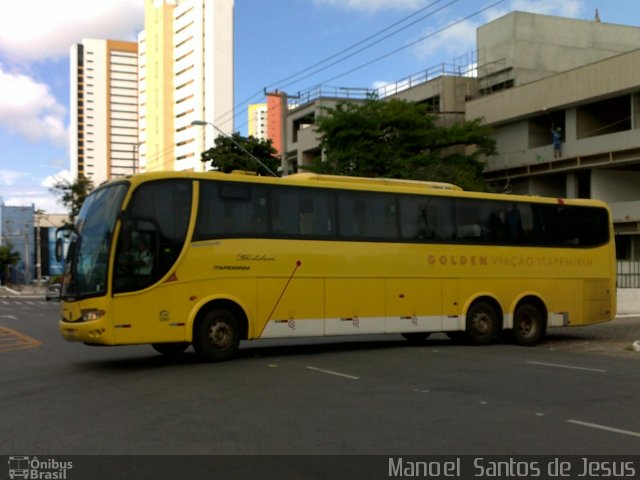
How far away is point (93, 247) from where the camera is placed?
40.4 ft

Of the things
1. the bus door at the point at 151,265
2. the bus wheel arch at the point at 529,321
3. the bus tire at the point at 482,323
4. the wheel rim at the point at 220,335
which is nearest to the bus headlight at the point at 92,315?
the bus door at the point at 151,265

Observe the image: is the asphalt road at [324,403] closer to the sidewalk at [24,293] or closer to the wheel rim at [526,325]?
the wheel rim at [526,325]

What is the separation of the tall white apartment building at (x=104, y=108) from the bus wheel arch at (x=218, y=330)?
17244 cm

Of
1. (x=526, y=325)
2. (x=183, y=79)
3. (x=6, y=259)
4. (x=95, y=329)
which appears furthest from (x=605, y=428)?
(x=183, y=79)

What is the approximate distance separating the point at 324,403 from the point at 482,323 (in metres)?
8.85

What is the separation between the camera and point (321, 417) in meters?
7.96

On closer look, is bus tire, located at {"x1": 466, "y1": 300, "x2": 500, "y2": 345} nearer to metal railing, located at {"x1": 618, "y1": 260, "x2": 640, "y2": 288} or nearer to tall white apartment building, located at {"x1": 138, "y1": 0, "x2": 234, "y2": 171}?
metal railing, located at {"x1": 618, "y1": 260, "x2": 640, "y2": 288}

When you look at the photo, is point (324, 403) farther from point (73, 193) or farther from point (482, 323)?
point (73, 193)

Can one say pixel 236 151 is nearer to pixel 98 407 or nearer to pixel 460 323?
pixel 460 323

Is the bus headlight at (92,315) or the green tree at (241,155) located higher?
the green tree at (241,155)

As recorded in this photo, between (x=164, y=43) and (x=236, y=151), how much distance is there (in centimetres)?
10411

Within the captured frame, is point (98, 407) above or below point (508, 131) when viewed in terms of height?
below

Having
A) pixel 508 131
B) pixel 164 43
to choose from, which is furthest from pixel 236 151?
pixel 164 43
